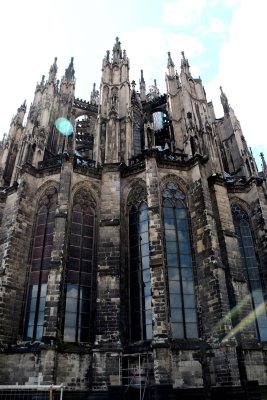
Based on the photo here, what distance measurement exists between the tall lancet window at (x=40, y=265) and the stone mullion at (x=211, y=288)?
261 inches

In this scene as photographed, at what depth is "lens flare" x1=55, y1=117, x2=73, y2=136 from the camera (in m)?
20.9

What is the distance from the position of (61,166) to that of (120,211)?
12.2 ft

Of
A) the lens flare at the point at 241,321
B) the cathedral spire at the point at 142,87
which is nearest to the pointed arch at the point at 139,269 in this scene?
the lens flare at the point at 241,321

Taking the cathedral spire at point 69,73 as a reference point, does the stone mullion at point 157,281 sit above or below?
below

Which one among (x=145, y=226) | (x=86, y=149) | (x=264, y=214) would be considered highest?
(x=86, y=149)

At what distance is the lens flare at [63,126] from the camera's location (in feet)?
68.5

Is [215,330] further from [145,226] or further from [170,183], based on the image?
[170,183]

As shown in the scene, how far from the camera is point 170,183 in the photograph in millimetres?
16562

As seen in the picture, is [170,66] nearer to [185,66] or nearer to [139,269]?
[185,66]

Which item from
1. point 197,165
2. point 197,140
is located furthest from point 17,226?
point 197,140

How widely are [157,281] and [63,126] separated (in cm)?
1292

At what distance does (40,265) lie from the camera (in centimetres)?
1462

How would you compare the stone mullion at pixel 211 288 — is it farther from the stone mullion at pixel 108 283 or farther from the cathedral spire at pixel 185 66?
the cathedral spire at pixel 185 66

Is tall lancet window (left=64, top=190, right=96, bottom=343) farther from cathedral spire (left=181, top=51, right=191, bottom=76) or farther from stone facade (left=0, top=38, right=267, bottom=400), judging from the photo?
cathedral spire (left=181, top=51, right=191, bottom=76)
